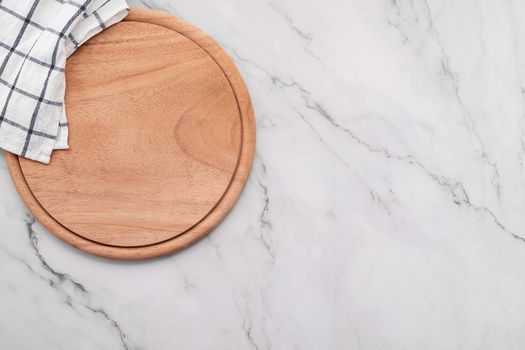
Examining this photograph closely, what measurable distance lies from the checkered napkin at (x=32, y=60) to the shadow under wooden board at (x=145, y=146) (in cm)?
4

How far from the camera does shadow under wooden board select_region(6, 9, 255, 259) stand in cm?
98

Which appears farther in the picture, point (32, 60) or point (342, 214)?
point (342, 214)

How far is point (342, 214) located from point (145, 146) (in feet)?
1.20

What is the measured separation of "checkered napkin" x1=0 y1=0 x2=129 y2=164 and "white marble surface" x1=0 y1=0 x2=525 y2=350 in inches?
5.0

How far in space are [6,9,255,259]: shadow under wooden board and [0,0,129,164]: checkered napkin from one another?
0.15ft

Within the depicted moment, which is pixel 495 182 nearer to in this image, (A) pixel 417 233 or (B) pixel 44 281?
(A) pixel 417 233

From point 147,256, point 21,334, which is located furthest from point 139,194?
point 21,334

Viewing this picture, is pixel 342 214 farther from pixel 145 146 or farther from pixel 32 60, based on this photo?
pixel 32 60

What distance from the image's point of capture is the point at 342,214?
1.06 m

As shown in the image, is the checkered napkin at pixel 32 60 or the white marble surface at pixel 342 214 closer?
the checkered napkin at pixel 32 60

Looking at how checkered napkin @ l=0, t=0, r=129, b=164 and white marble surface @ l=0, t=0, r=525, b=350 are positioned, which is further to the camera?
white marble surface @ l=0, t=0, r=525, b=350

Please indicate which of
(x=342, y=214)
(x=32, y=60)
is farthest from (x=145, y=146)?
(x=342, y=214)

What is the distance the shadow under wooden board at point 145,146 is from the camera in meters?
0.98

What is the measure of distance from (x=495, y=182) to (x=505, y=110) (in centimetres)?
13
